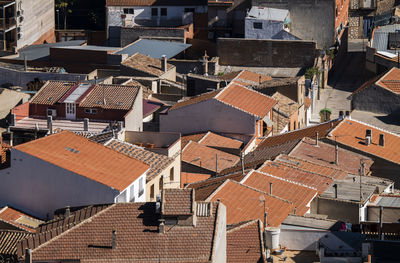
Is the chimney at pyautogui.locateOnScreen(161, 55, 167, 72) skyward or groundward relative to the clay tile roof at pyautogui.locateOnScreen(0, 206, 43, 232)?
skyward

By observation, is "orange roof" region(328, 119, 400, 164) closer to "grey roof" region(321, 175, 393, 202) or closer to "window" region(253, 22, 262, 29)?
"grey roof" region(321, 175, 393, 202)

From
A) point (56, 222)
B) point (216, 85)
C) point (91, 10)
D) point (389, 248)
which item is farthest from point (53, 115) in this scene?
point (91, 10)

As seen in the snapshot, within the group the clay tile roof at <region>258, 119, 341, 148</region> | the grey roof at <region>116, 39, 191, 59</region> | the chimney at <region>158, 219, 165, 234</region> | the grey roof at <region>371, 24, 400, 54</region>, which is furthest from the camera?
the grey roof at <region>371, 24, 400, 54</region>

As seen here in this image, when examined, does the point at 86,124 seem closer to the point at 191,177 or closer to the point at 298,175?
the point at 191,177

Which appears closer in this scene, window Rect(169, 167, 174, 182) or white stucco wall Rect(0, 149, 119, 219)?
white stucco wall Rect(0, 149, 119, 219)

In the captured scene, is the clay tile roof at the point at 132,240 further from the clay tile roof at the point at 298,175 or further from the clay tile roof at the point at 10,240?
the clay tile roof at the point at 298,175

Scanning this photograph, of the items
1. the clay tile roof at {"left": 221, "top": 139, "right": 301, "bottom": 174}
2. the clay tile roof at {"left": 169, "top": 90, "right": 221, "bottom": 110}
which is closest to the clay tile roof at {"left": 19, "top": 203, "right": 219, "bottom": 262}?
the clay tile roof at {"left": 221, "top": 139, "right": 301, "bottom": 174}

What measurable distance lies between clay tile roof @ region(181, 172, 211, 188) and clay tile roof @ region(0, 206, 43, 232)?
1252 centimetres

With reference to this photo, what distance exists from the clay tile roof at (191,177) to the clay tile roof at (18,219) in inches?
493

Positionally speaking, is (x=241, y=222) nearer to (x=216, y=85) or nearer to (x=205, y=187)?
(x=205, y=187)

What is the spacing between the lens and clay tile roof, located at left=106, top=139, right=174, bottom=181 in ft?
198

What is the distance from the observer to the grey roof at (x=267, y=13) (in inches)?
3939

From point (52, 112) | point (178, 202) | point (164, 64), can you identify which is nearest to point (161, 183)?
point (178, 202)

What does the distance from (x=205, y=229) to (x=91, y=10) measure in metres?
69.9
